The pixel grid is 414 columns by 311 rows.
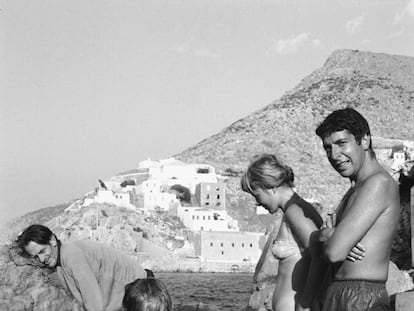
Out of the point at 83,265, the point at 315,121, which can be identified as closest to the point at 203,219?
the point at 83,265

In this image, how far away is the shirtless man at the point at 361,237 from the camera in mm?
2881

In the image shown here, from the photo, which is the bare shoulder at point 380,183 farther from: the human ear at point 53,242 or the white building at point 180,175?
the white building at point 180,175

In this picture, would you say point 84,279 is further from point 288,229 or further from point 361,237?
point 361,237

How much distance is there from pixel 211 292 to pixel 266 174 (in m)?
34.0

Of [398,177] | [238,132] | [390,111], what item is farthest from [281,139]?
[398,177]

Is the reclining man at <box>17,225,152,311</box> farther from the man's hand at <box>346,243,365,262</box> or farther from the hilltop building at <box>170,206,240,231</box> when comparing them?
the hilltop building at <box>170,206,240,231</box>

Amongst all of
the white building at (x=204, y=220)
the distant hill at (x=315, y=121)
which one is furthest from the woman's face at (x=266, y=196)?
the distant hill at (x=315, y=121)

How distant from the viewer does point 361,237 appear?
2.90 metres

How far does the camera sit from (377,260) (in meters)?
2.95

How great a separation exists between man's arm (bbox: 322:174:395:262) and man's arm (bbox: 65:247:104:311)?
128 cm

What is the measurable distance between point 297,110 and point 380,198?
117691mm

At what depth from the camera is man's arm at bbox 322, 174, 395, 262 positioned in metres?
2.87

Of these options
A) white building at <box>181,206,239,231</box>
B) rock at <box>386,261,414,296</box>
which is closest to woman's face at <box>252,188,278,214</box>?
rock at <box>386,261,414,296</box>

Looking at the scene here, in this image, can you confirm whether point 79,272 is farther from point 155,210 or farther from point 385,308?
point 155,210
